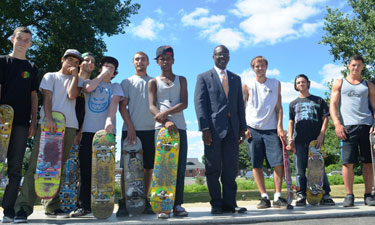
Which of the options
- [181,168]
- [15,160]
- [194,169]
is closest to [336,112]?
[181,168]

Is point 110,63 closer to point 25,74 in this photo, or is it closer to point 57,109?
point 57,109

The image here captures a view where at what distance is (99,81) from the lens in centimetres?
473

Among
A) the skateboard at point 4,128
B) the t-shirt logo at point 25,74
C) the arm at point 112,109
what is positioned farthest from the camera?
the arm at point 112,109

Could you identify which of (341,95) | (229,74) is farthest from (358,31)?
(229,74)

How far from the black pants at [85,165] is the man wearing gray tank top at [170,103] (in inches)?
40.7

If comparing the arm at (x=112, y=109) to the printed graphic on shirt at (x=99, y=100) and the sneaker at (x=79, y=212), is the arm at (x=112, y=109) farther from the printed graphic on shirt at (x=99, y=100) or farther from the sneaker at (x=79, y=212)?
the sneaker at (x=79, y=212)

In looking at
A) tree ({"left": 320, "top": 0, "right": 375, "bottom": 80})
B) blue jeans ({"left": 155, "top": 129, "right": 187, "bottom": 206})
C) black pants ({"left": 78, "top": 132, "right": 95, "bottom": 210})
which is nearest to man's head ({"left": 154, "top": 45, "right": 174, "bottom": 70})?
blue jeans ({"left": 155, "top": 129, "right": 187, "bottom": 206})

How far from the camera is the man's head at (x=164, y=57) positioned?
4809 mm

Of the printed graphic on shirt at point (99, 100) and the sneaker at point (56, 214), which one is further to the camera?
the printed graphic on shirt at point (99, 100)

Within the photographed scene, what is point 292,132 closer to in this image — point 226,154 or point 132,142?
point 226,154

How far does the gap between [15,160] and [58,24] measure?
38.3 ft

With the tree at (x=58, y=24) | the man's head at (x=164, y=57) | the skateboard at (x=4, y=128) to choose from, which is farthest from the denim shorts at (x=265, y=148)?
the tree at (x=58, y=24)

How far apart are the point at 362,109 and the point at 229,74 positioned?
2.37 m

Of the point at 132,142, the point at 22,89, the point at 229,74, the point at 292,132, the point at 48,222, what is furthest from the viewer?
the point at 292,132
